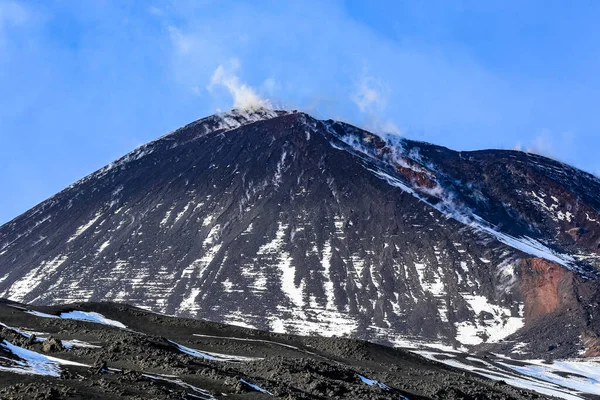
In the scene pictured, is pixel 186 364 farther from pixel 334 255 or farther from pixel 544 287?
pixel 334 255

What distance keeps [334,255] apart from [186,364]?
392 ft

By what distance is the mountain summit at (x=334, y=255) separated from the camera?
13129cm

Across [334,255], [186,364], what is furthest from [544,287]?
[186,364]

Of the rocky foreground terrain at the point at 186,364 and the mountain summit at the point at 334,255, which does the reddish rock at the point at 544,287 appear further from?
the rocky foreground terrain at the point at 186,364

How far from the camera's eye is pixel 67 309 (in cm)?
6375

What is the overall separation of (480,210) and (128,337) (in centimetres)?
15486

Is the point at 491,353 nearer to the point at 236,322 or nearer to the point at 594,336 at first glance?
the point at 594,336

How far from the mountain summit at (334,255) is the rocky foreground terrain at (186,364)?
196 feet

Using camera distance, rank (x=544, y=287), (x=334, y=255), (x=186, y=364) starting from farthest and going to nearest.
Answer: (x=334, y=255) < (x=544, y=287) < (x=186, y=364)

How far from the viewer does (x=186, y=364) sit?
38219 millimetres

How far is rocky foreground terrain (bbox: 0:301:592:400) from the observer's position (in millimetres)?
29422

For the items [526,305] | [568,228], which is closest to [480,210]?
[568,228]

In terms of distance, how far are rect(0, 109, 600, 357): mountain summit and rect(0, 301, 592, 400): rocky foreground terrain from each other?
196ft

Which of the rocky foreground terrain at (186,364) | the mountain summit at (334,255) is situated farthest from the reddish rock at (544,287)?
the rocky foreground terrain at (186,364)
